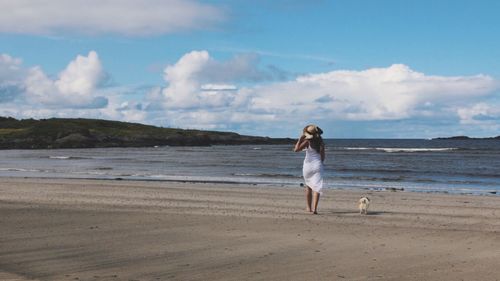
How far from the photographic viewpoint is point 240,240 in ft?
34.7

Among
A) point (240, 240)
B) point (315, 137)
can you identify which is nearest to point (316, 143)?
point (315, 137)

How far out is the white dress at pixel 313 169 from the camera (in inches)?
577

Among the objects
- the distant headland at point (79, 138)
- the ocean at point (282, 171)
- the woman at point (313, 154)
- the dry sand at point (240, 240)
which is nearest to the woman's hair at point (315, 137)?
the woman at point (313, 154)

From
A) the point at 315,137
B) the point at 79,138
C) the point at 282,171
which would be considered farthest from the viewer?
the point at 79,138

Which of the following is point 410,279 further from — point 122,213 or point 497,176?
point 497,176

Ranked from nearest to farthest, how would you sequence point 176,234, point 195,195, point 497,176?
1. point 176,234
2. point 195,195
3. point 497,176

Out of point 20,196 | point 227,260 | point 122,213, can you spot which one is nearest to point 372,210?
point 122,213

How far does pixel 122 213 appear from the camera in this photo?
14297 mm

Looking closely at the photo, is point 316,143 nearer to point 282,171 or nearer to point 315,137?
point 315,137

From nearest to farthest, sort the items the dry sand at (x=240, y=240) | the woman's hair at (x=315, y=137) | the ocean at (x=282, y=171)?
the dry sand at (x=240, y=240) < the woman's hair at (x=315, y=137) < the ocean at (x=282, y=171)

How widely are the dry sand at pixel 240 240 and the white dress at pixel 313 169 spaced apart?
78 cm

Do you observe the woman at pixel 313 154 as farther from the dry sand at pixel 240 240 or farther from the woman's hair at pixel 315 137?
the dry sand at pixel 240 240

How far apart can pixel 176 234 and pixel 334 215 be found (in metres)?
4.87

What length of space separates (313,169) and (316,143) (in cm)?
66
